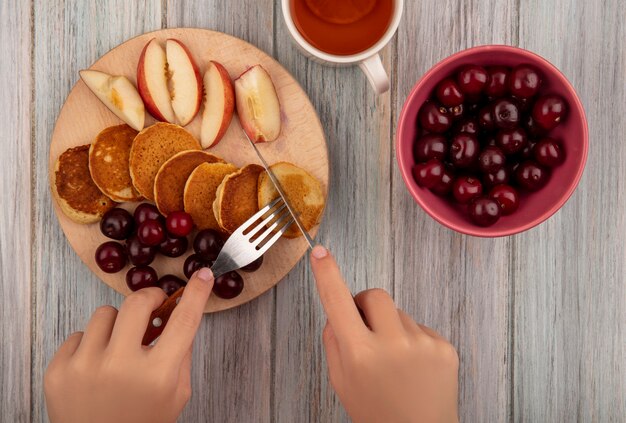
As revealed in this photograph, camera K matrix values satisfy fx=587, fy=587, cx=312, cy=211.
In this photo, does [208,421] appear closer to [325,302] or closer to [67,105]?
[325,302]

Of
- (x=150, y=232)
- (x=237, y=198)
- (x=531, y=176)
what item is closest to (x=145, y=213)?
(x=150, y=232)

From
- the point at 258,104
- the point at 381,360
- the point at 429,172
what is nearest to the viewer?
the point at 381,360

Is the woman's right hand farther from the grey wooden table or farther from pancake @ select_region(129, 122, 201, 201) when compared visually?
pancake @ select_region(129, 122, 201, 201)

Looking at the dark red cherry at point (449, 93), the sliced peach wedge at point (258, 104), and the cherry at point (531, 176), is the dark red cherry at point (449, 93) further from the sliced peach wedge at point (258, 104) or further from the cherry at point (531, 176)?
the sliced peach wedge at point (258, 104)

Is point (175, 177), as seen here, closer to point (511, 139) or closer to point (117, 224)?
point (117, 224)

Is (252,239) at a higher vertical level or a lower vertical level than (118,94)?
lower

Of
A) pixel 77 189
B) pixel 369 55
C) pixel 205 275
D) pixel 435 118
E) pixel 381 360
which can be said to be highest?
pixel 369 55

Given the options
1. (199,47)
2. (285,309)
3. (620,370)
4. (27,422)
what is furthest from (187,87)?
(620,370)
